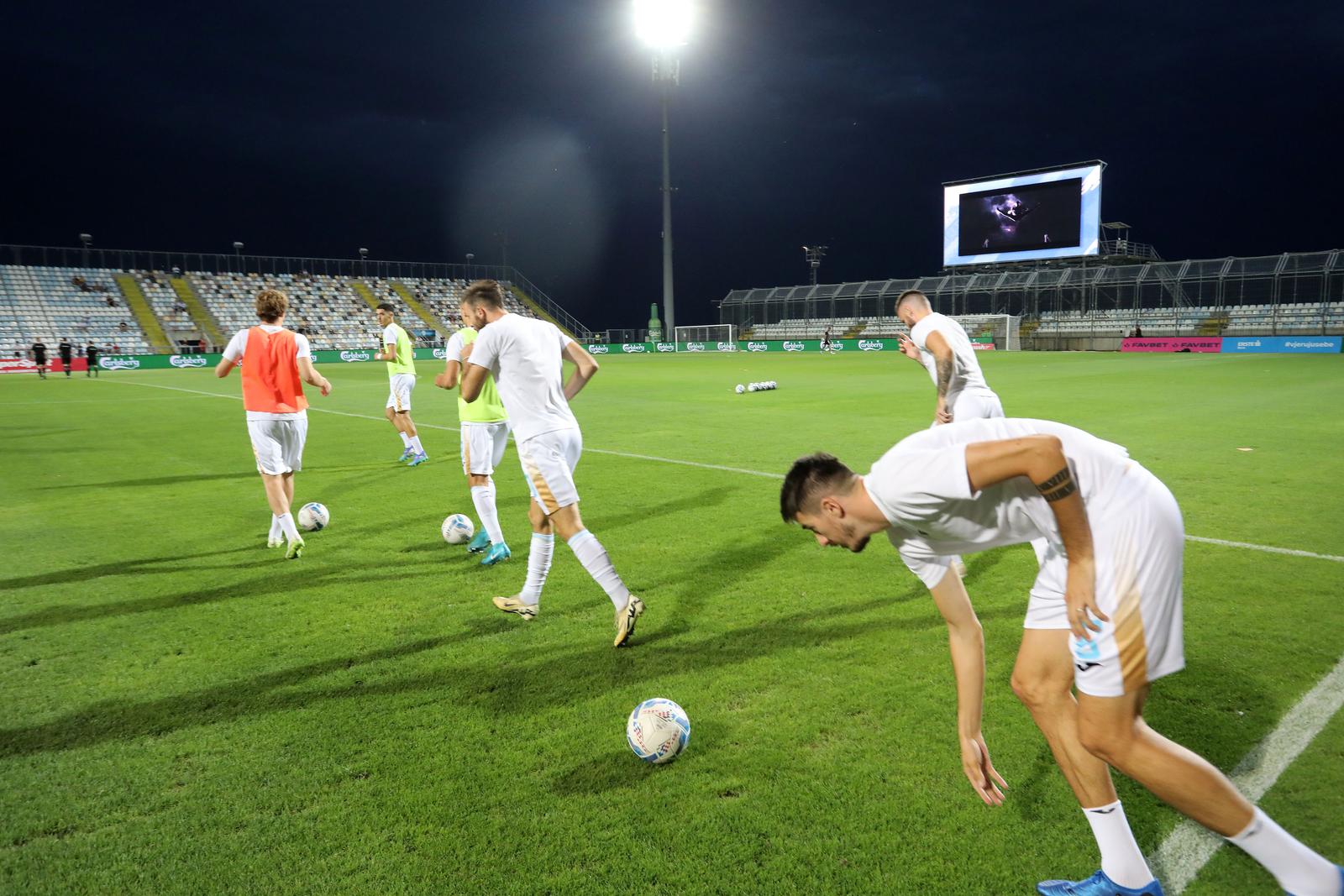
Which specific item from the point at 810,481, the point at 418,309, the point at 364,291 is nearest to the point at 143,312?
the point at 364,291

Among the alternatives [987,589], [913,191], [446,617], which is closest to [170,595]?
[446,617]

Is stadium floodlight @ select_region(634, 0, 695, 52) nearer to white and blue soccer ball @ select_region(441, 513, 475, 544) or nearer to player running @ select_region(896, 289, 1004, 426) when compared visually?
player running @ select_region(896, 289, 1004, 426)

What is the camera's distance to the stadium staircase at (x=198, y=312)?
55.3 meters

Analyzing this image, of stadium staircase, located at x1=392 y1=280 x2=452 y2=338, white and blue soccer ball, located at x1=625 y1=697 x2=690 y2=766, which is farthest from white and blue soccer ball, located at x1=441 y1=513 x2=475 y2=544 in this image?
stadium staircase, located at x1=392 y1=280 x2=452 y2=338

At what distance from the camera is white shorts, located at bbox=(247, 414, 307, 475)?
23.6ft

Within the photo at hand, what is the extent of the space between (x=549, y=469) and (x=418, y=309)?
225 feet

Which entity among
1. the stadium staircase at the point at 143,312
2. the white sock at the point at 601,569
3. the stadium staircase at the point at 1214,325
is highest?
the stadium staircase at the point at 143,312

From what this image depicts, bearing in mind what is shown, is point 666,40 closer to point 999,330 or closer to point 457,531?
point 999,330

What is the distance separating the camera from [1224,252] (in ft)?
296

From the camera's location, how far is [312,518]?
26.3 ft

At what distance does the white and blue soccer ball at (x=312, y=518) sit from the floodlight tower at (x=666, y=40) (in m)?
51.4

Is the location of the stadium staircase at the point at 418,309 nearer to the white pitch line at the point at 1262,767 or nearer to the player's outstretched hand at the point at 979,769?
the white pitch line at the point at 1262,767

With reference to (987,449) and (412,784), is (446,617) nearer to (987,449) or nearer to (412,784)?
(412,784)

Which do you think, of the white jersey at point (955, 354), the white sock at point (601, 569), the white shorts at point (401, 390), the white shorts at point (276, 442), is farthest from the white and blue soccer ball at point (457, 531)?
the white shorts at point (401, 390)
